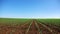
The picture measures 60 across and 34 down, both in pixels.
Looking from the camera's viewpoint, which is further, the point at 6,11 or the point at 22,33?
the point at 6,11

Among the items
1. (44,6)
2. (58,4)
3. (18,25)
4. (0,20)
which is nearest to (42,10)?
(44,6)

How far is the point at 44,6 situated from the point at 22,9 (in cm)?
54

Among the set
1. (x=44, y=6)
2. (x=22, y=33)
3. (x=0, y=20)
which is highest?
(x=44, y=6)

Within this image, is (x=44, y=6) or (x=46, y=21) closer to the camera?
(x=44, y=6)

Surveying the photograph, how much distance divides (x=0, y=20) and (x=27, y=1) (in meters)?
0.81

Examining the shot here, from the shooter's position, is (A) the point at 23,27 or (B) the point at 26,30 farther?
(A) the point at 23,27

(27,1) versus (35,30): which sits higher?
(27,1)

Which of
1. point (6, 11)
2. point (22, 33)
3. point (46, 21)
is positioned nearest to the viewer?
point (22, 33)

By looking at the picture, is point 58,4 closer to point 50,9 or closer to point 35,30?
point 50,9

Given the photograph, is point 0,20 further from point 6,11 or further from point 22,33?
point 22,33

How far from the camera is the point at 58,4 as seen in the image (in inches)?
177

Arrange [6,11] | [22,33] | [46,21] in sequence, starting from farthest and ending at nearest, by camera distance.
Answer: [46,21] < [6,11] < [22,33]

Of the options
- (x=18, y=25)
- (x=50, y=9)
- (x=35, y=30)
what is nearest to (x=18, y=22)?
(x=18, y=25)

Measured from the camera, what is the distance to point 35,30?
14.6 ft
